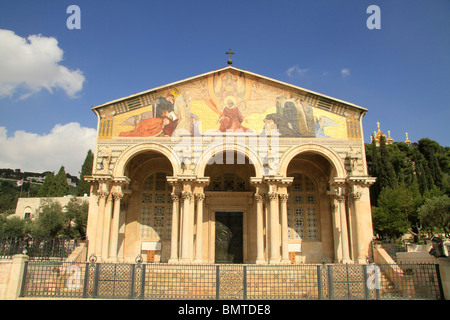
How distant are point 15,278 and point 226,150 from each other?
11.5 m

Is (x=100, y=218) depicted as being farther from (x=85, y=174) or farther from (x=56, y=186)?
(x=56, y=186)

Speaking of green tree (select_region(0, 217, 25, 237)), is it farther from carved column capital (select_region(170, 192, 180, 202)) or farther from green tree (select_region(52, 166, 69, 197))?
carved column capital (select_region(170, 192, 180, 202))

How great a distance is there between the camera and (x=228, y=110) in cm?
2031

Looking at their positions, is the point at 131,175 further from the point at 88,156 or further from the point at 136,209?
the point at 88,156

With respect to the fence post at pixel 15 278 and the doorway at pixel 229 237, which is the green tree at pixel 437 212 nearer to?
the doorway at pixel 229 237

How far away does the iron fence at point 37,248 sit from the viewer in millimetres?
13852

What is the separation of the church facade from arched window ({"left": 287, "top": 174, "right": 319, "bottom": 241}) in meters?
0.06

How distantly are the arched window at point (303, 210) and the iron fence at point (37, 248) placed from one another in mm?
12882

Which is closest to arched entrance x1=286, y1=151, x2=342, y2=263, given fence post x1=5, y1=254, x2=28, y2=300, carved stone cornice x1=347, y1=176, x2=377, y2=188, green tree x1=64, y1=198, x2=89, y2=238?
carved stone cornice x1=347, y1=176, x2=377, y2=188

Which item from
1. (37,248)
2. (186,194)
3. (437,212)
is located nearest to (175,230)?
(186,194)

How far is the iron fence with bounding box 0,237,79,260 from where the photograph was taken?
45.4 ft

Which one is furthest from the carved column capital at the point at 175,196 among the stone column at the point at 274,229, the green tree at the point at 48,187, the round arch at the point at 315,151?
the green tree at the point at 48,187

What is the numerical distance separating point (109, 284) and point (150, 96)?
11650mm

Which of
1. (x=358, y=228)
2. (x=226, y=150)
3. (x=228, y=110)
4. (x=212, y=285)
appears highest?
(x=228, y=110)
